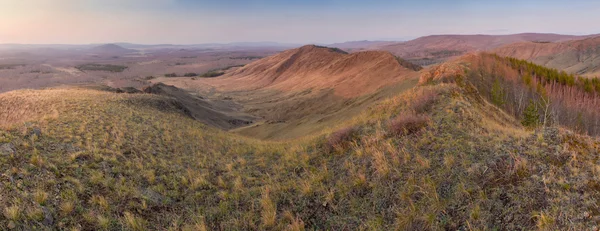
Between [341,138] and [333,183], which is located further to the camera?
[341,138]

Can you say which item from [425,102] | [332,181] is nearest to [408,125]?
[425,102]

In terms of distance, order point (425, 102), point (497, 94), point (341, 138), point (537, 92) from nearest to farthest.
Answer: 1. point (341, 138)
2. point (425, 102)
3. point (497, 94)
4. point (537, 92)

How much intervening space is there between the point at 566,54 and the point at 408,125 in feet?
514

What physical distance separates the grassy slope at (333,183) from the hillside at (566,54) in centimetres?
11713

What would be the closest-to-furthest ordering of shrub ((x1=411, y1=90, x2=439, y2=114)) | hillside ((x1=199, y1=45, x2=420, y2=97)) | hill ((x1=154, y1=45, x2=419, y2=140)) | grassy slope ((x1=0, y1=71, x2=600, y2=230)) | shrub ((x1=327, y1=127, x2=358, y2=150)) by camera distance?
grassy slope ((x1=0, y1=71, x2=600, y2=230)) → shrub ((x1=327, y1=127, x2=358, y2=150)) → shrub ((x1=411, y1=90, x2=439, y2=114)) → hill ((x1=154, y1=45, x2=419, y2=140)) → hillside ((x1=199, y1=45, x2=420, y2=97))

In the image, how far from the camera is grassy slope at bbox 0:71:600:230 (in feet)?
15.4

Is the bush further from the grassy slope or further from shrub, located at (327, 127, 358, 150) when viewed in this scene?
shrub, located at (327, 127, 358, 150)

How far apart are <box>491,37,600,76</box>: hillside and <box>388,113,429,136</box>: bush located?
115577 millimetres

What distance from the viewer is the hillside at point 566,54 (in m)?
98.2

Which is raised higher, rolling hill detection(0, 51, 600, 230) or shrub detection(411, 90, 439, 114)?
shrub detection(411, 90, 439, 114)

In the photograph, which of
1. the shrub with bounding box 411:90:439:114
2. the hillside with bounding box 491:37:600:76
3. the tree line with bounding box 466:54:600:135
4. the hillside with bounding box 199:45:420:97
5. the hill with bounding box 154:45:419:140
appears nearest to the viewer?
the shrub with bounding box 411:90:439:114

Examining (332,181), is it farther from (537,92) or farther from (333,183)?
(537,92)

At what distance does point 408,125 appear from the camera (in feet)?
28.7

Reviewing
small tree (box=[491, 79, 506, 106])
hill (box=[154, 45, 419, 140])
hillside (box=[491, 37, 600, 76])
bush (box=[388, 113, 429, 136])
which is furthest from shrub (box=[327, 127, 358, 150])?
hillside (box=[491, 37, 600, 76])
